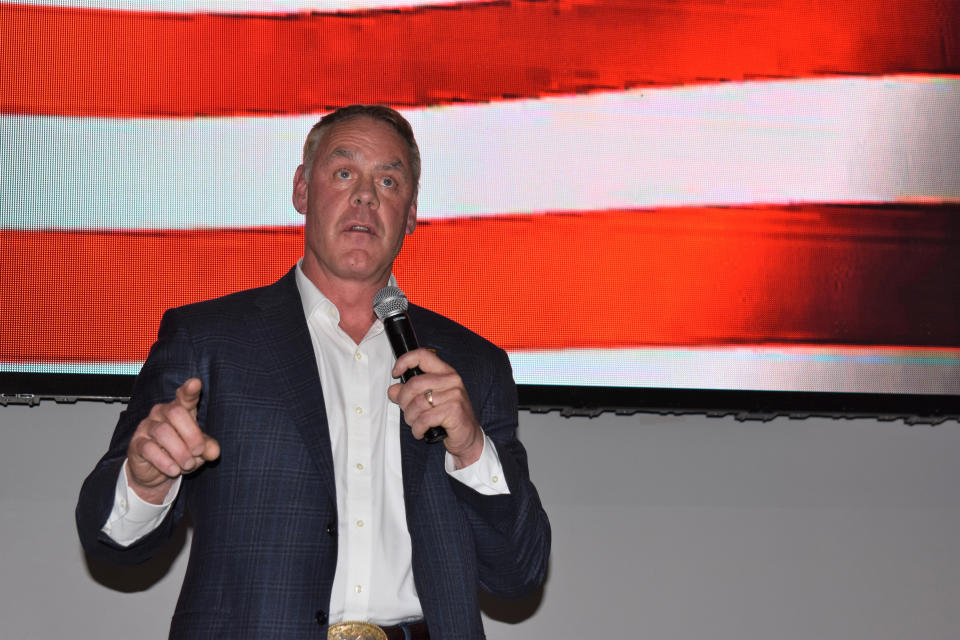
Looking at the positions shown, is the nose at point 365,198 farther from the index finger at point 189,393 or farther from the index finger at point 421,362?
the index finger at point 189,393

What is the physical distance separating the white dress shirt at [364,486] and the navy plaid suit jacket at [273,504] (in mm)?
32

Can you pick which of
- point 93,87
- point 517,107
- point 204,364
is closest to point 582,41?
point 517,107

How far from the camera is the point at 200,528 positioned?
4.94 ft

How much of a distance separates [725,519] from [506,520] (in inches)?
50.3

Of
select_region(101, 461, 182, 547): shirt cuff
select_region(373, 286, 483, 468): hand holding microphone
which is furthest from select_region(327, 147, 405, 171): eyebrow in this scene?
select_region(101, 461, 182, 547): shirt cuff

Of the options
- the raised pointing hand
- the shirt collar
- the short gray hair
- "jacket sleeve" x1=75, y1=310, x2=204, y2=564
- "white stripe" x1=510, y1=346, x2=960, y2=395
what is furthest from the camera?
"white stripe" x1=510, y1=346, x2=960, y2=395

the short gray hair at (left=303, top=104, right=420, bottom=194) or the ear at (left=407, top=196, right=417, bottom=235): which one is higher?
the short gray hair at (left=303, top=104, right=420, bottom=194)

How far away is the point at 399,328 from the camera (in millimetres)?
1434

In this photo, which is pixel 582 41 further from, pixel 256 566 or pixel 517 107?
pixel 256 566

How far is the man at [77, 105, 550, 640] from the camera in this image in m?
1.41

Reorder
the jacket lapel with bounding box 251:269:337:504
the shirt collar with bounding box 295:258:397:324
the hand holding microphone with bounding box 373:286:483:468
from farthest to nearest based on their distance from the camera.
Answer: the shirt collar with bounding box 295:258:397:324 → the jacket lapel with bounding box 251:269:337:504 → the hand holding microphone with bounding box 373:286:483:468

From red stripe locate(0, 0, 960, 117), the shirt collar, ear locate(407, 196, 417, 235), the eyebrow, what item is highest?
red stripe locate(0, 0, 960, 117)

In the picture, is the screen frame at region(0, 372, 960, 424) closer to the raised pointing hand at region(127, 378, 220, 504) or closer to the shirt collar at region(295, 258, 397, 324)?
the shirt collar at region(295, 258, 397, 324)

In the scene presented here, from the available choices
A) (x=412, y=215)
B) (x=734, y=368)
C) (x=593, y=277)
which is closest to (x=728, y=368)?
(x=734, y=368)
